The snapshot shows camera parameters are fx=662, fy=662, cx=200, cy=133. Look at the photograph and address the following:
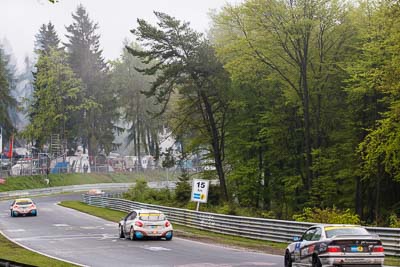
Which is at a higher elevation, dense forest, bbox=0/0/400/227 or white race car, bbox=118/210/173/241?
dense forest, bbox=0/0/400/227

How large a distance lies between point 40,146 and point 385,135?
251ft

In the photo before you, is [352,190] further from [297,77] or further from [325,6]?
[325,6]

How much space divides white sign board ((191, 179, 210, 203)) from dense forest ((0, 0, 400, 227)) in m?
5.55

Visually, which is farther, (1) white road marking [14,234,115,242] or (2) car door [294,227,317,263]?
(1) white road marking [14,234,115,242]

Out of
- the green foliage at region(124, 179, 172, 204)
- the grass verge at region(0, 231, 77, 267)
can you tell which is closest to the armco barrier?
the grass verge at region(0, 231, 77, 267)

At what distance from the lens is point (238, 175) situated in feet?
171

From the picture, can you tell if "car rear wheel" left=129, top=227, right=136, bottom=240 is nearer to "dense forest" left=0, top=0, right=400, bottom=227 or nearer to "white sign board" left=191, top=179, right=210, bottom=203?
"white sign board" left=191, top=179, right=210, bottom=203

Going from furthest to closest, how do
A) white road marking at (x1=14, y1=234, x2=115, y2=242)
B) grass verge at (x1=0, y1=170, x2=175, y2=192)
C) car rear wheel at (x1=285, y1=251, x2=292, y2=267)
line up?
1. grass verge at (x1=0, y1=170, x2=175, y2=192)
2. white road marking at (x1=14, y1=234, x2=115, y2=242)
3. car rear wheel at (x1=285, y1=251, x2=292, y2=267)

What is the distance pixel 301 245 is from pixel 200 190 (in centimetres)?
2221

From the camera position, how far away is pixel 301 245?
17.8 meters

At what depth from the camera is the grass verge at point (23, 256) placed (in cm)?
1964

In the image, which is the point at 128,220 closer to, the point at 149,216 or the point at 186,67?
the point at 149,216

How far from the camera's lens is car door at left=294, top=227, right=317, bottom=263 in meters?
17.5

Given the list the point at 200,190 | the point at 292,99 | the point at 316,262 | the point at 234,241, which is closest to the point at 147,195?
the point at 292,99
